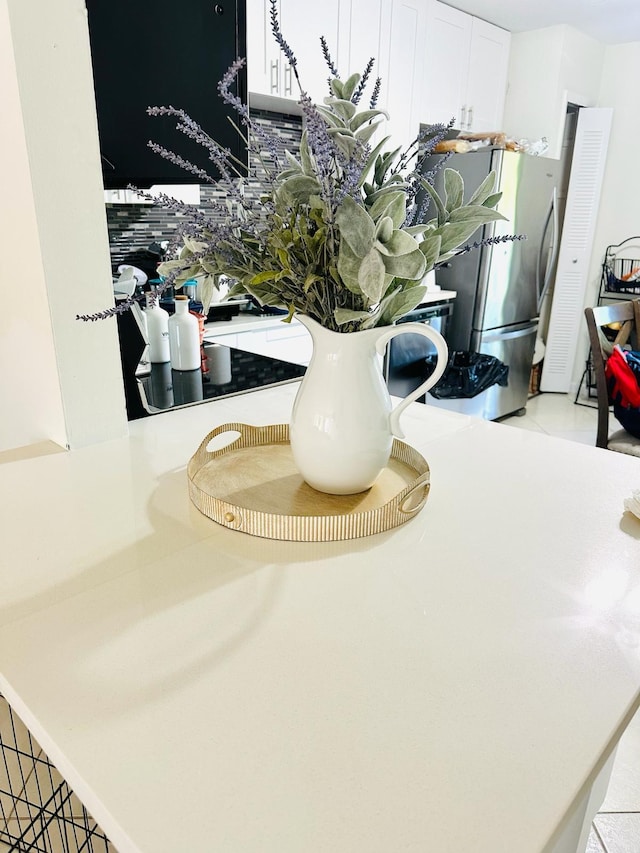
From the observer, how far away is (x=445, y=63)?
3.64 metres

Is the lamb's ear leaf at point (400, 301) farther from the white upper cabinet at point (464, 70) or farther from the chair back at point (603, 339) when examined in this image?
the white upper cabinet at point (464, 70)

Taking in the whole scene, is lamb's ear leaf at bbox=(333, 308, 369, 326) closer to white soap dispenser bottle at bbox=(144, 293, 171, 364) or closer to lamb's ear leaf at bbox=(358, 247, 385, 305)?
lamb's ear leaf at bbox=(358, 247, 385, 305)

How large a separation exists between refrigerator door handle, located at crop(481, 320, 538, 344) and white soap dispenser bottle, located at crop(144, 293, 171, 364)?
256 centimetres

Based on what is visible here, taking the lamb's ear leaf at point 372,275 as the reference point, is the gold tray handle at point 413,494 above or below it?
below

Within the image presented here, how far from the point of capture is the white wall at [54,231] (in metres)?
0.94

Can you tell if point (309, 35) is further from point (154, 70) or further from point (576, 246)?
point (576, 246)

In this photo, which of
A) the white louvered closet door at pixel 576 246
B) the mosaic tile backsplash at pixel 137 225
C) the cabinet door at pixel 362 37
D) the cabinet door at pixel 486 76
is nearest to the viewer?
the mosaic tile backsplash at pixel 137 225

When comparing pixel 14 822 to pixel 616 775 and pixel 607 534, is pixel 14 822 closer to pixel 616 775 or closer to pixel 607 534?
pixel 607 534

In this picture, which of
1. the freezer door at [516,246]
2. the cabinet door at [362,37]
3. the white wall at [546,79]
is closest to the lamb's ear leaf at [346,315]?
the cabinet door at [362,37]

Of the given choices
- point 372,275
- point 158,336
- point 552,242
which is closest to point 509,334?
point 552,242

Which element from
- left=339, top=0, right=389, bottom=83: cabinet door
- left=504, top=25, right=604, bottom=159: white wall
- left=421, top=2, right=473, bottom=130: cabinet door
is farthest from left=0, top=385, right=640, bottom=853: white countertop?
left=504, top=25, right=604, bottom=159: white wall

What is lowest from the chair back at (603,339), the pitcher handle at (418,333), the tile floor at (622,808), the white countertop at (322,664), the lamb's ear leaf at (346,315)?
the tile floor at (622,808)

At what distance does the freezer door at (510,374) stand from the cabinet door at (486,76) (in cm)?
133

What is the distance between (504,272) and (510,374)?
27.3 inches
